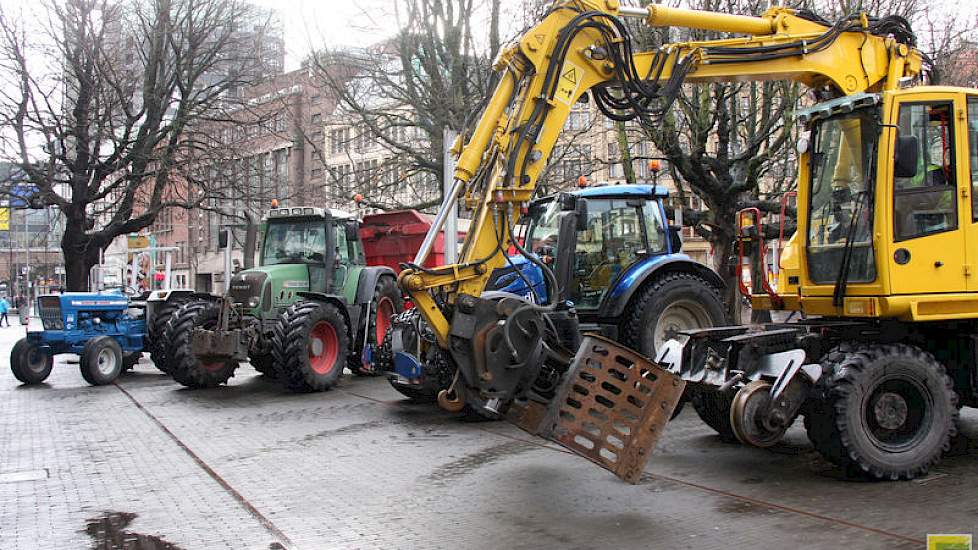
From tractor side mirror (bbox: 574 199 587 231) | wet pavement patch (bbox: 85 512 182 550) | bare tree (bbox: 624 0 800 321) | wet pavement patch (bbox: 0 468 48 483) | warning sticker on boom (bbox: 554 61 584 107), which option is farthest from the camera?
bare tree (bbox: 624 0 800 321)

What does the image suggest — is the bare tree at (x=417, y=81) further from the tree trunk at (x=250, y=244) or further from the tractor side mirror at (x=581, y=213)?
the tractor side mirror at (x=581, y=213)

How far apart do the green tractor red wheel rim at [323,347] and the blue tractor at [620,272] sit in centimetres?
229

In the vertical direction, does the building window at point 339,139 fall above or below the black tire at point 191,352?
above

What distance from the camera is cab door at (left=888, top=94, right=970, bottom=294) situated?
682 centimetres

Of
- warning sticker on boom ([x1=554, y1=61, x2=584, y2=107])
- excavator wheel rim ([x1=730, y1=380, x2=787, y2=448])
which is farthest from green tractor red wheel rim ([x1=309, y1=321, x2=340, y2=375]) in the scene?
excavator wheel rim ([x1=730, y1=380, x2=787, y2=448])

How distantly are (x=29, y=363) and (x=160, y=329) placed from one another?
2.28 meters

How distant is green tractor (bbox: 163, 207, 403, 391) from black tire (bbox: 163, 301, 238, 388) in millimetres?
15

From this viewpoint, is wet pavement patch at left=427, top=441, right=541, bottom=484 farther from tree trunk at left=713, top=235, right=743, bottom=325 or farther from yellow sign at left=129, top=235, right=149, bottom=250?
yellow sign at left=129, top=235, right=149, bottom=250

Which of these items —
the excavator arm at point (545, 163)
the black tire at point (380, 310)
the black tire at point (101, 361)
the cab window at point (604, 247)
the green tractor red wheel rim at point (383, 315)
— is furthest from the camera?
the green tractor red wheel rim at point (383, 315)

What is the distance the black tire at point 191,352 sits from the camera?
1281cm

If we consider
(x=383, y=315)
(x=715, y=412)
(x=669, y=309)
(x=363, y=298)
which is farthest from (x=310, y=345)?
(x=715, y=412)

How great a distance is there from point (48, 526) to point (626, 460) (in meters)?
4.00

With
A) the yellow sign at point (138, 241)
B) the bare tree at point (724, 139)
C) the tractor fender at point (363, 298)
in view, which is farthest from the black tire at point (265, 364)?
the yellow sign at point (138, 241)

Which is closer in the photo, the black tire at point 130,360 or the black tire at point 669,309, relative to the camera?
the black tire at point 669,309
